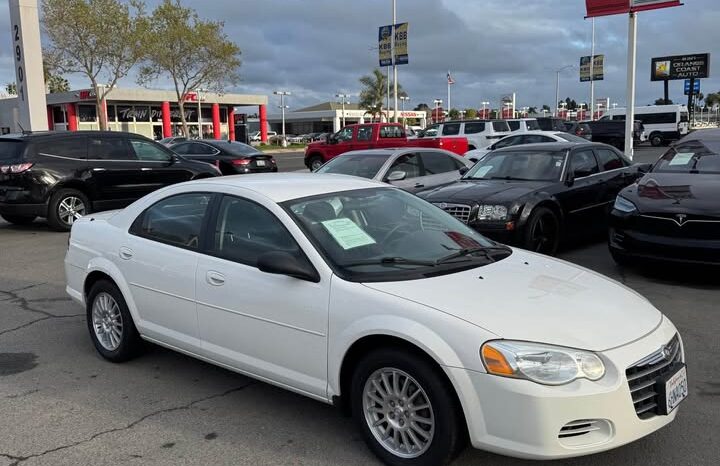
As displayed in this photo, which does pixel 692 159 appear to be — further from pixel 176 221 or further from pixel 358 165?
pixel 176 221

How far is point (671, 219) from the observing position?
6.74 metres

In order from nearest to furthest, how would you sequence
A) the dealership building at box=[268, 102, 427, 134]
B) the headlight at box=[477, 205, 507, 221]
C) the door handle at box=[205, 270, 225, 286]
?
the door handle at box=[205, 270, 225, 286] < the headlight at box=[477, 205, 507, 221] < the dealership building at box=[268, 102, 427, 134]

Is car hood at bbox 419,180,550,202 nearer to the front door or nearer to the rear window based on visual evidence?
the front door

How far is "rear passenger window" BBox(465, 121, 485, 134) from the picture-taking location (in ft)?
82.3

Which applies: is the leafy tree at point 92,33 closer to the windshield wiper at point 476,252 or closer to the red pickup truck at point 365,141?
the red pickup truck at point 365,141

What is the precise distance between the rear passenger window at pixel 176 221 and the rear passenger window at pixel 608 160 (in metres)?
7.14

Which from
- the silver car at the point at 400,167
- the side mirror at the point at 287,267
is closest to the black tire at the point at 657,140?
the silver car at the point at 400,167

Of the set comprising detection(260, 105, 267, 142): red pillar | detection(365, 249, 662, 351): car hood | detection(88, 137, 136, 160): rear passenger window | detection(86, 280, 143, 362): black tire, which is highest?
detection(260, 105, 267, 142): red pillar

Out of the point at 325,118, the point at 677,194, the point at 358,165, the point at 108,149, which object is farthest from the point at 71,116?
the point at 677,194

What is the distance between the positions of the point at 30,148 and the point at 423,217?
29.7 feet

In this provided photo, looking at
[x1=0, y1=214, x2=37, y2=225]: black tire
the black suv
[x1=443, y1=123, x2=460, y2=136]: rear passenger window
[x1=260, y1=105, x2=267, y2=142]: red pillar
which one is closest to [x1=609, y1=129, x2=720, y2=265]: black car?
the black suv

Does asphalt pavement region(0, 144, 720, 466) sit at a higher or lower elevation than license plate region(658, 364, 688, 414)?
lower

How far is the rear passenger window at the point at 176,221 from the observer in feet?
14.3

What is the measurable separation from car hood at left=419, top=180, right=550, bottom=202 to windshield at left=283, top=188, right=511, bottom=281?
3.52 m
